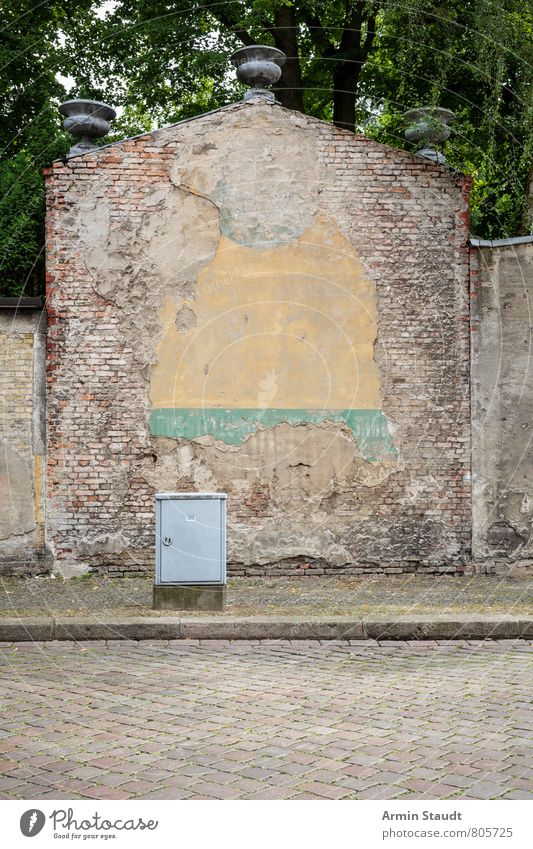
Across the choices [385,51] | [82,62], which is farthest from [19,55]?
[385,51]

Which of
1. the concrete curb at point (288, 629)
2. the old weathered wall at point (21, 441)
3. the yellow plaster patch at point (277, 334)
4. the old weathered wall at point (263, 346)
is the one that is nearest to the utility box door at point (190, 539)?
the concrete curb at point (288, 629)

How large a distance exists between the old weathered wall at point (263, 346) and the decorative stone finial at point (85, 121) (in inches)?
18.3

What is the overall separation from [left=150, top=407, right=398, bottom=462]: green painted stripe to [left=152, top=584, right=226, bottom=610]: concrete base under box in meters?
2.73

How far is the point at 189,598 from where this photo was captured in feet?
27.7

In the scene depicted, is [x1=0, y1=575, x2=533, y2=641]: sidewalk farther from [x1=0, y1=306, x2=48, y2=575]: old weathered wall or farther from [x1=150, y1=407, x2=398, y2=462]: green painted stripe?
[x1=150, y1=407, x2=398, y2=462]: green painted stripe

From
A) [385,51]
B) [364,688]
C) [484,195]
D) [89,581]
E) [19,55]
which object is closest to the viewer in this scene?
[364,688]

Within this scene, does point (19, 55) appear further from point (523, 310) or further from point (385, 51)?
point (523, 310)

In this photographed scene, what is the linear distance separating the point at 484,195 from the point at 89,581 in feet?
31.2

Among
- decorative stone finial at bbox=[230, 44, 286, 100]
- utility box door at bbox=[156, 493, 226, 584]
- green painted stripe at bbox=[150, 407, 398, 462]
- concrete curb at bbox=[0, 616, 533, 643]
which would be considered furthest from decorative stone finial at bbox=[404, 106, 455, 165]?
concrete curb at bbox=[0, 616, 533, 643]

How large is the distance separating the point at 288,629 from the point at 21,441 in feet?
A: 15.1

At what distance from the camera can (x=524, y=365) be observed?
11.2 m

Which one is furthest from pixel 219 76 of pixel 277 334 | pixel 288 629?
pixel 288 629

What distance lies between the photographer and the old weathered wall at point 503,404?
36.4ft

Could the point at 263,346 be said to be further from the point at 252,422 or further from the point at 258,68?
the point at 258,68
